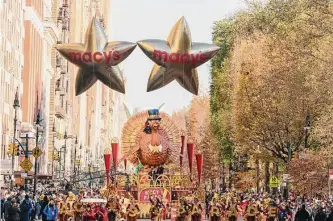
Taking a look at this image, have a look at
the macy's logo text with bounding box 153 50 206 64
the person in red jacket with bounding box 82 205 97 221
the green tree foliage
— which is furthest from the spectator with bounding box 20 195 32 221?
the green tree foliage

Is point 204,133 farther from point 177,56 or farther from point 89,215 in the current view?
point 177,56

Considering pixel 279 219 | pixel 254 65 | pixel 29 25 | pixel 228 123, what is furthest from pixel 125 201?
pixel 29 25

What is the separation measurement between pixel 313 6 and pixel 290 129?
21484 millimetres

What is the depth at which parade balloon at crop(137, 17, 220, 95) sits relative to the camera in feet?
148

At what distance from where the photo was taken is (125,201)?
56.4 metres

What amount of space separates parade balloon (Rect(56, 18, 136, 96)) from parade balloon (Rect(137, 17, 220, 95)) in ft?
2.93

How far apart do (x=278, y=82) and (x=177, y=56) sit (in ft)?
75.4

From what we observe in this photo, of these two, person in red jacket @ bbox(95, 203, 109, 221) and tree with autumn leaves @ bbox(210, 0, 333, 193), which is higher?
tree with autumn leaves @ bbox(210, 0, 333, 193)

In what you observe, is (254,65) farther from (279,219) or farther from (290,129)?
(279,219)

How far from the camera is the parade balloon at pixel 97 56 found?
45.3 m

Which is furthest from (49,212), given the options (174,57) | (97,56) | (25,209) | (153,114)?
(153,114)

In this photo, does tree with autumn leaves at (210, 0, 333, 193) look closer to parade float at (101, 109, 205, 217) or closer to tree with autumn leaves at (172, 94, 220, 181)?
parade float at (101, 109, 205, 217)

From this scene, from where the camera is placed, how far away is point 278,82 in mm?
67438

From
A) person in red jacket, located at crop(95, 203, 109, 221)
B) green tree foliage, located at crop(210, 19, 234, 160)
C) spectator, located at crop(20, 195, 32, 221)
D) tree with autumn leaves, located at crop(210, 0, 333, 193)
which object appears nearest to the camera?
spectator, located at crop(20, 195, 32, 221)
